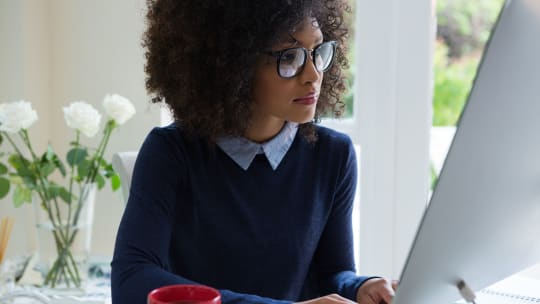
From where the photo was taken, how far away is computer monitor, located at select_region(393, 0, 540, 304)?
0.68 metres

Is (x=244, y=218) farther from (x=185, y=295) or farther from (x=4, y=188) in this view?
(x=4, y=188)

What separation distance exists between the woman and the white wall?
962mm

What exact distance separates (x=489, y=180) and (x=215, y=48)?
670 millimetres

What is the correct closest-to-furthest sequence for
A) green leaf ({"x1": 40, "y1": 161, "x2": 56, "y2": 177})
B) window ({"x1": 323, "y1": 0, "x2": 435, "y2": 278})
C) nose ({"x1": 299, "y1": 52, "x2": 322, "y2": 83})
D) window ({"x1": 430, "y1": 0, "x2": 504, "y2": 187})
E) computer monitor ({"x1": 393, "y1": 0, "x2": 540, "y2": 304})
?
computer monitor ({"x1": 393, "y1": 0, "x2": 540, "y2": 304}) < nose ({"x1": 299, "y1": 52, "x2": 322, "y2": 83}) < green leaf ({"x1": 40, "y1": 161, "x2": 56, "y2": 177}) < window ({"x1": 323, "y1": 0, "x2": 435, "y2": 278}) < window ({"x1": 430, "y1": 0, "x2": 504, "y2": 187})

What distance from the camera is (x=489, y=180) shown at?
2.52 feet

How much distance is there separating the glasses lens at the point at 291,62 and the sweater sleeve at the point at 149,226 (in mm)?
238

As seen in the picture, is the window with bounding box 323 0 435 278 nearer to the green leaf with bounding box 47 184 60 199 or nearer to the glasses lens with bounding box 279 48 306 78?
the green leaf with bounding box 47 184 60 199

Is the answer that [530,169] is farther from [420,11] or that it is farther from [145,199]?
[420,11]

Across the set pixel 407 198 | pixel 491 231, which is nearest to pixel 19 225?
pixel 407 198

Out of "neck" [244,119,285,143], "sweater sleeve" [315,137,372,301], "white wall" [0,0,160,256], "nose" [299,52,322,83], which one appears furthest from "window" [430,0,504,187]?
"nose" [299,52,322,83]

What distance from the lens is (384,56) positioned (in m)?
2.34

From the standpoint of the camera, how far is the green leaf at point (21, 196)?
2.06 metres

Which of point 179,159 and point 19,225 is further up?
point 179,159

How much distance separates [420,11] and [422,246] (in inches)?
65.0
